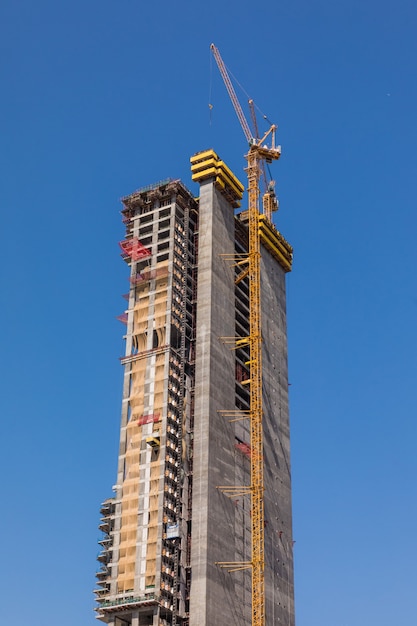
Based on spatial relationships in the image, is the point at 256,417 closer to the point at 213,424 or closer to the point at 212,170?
the point at 213,424

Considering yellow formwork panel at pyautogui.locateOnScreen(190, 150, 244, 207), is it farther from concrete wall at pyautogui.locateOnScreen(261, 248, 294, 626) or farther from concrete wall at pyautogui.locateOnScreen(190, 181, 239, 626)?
concrete wall at pyautogui.locateOnScreen(261, 248, 294, 626)

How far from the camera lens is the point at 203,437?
160m

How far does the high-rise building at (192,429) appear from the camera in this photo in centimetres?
15125

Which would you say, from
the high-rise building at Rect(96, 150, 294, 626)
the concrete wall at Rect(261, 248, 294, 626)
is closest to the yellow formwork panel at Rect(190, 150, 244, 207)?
the high-rise building at Rect(96, 150, 294, 626)

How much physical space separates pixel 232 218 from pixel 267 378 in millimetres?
30468

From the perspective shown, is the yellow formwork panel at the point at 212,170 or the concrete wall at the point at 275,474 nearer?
the concrete wall at the point at 275,474

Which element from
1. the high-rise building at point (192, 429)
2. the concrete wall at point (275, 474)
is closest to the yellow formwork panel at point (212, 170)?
the high-rise building at point (192, 429)

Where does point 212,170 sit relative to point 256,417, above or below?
above

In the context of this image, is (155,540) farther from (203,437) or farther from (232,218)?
(232,218)

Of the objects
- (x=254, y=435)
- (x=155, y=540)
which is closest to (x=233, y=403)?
(x=254, y=435)

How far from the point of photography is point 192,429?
16338 cm

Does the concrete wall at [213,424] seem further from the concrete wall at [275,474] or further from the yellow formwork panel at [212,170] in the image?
the concrete wall at [275,474]

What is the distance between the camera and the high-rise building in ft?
496

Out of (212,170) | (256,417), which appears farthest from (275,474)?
(212,170)
